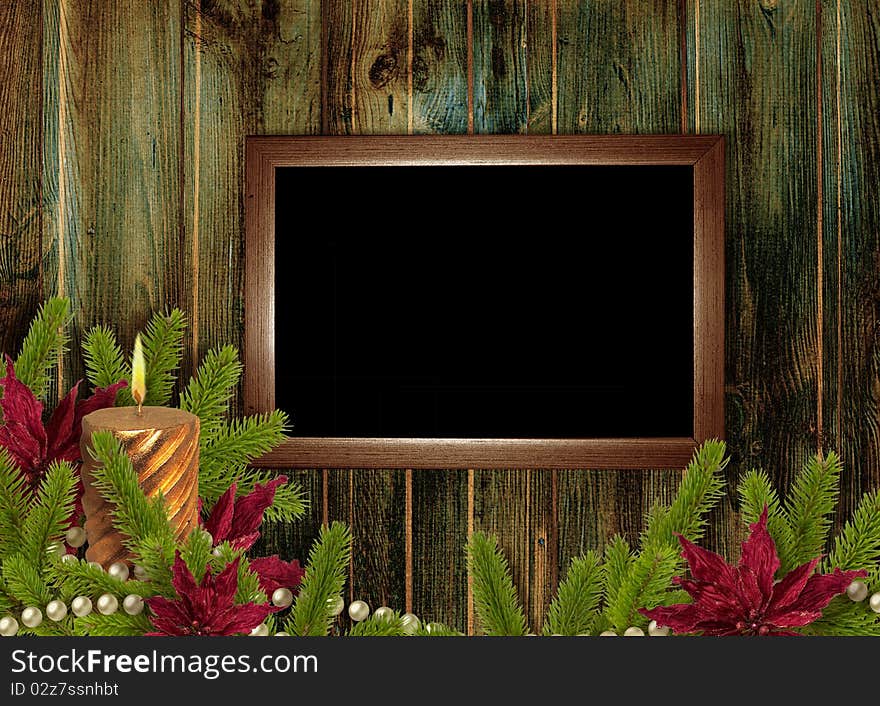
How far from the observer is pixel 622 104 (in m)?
1.28

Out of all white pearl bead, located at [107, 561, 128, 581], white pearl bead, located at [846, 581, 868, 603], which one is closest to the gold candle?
white pearl bead, located at [107, 561, 128, 581]

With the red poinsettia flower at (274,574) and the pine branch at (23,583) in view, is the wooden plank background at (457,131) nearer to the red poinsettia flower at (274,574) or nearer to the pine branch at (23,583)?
the red poinsettia flower at (274,574)

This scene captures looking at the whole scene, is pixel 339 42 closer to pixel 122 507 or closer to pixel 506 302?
pixel 506 302

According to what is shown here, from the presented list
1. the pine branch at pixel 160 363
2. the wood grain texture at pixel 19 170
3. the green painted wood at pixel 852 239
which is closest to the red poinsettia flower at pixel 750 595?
the pine branch at pixel 160 363

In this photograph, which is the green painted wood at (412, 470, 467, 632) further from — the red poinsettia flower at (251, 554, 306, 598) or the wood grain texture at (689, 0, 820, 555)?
the red poinsettia flower at (251, 554, 306, 598)

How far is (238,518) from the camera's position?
0.67 metres

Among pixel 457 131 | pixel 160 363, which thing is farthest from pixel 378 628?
pixel 457 131

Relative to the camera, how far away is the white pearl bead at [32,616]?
0.54 meters

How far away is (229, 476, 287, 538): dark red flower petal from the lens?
662 millimetres

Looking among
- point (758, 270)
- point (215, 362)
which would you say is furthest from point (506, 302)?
point (215, 362)

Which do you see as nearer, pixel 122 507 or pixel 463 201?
pixel 122 507

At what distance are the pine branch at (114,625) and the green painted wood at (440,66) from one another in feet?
3.16

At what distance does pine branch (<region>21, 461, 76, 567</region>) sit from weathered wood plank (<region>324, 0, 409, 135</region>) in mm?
860

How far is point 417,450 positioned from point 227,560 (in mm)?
804
